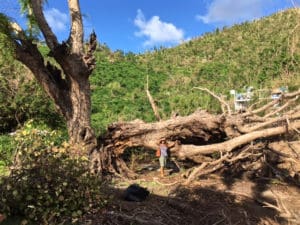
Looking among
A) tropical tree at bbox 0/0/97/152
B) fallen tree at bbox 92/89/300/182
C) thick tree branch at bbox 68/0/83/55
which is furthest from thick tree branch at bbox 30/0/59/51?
fallen tree at bbox 92/89/300/182

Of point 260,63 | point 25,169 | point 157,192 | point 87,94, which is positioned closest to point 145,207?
point 157,192

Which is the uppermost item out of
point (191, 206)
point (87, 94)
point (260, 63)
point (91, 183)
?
point (260, 63)

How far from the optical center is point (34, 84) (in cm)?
1338

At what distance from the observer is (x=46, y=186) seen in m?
5.92

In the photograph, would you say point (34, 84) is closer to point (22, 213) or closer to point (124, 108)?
point (124, 108)

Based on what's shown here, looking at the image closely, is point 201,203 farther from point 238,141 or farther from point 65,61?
point 65,61

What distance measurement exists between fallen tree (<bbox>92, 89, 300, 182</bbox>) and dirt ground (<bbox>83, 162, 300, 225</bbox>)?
0.37 meters

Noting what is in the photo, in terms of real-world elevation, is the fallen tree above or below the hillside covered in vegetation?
below

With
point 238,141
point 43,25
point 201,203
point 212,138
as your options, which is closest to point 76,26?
point 43,25

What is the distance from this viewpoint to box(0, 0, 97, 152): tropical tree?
8406 millimetres

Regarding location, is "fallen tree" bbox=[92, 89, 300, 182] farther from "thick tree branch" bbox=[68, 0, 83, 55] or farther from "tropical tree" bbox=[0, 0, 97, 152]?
"thick tree branch" bbox=[68, 0, 83, 55]

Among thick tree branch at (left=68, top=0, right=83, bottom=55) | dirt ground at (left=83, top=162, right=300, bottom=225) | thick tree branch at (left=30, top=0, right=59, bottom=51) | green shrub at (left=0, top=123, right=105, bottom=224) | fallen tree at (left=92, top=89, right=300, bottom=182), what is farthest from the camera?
fallen tree at (left=92, top=89, right=300, bottom=182)

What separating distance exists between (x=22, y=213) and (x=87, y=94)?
3532 millimetres

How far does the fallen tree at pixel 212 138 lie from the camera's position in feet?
29.3
